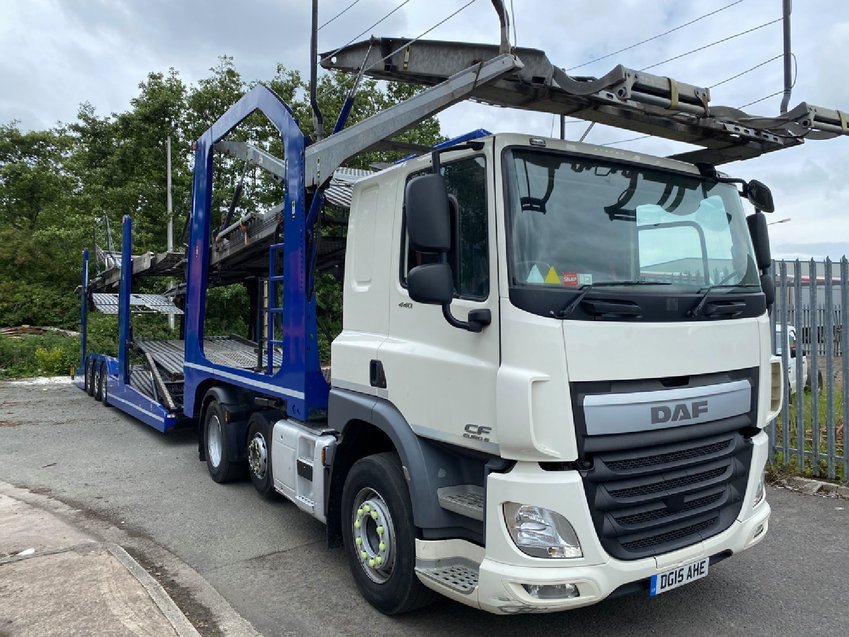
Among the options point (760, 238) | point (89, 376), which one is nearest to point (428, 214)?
point (760, 238)

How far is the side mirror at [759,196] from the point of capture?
4047 mm

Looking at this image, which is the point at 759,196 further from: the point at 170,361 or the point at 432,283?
the point at 170,361

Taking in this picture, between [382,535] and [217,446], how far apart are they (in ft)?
11.4

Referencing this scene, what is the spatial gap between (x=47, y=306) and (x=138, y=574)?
1059 inches

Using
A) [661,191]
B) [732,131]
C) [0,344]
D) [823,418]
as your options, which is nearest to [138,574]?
[661,191]

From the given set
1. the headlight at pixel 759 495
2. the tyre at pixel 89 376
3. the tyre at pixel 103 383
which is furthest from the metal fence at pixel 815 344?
the tyre at pixel 89 376

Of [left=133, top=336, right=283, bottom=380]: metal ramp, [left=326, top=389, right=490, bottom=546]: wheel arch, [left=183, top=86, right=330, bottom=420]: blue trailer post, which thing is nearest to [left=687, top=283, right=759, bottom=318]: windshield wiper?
[left=326, top=389, right=490, bottom=546]: wheel arch

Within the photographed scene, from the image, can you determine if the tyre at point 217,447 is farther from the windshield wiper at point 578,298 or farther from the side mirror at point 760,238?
the side mirror at point 760,238

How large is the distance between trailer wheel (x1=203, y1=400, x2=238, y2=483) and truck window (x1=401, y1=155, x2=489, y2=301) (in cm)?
383

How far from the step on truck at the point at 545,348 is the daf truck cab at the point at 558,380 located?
0.01 metres

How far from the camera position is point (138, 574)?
13.2 feet

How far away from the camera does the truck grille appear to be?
2.90 m

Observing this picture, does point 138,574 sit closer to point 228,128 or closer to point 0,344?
point 228,128

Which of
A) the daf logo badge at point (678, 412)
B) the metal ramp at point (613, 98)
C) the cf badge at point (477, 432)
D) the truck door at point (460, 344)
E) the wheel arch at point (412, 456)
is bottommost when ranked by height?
the wheel arch at point (412, 456)
